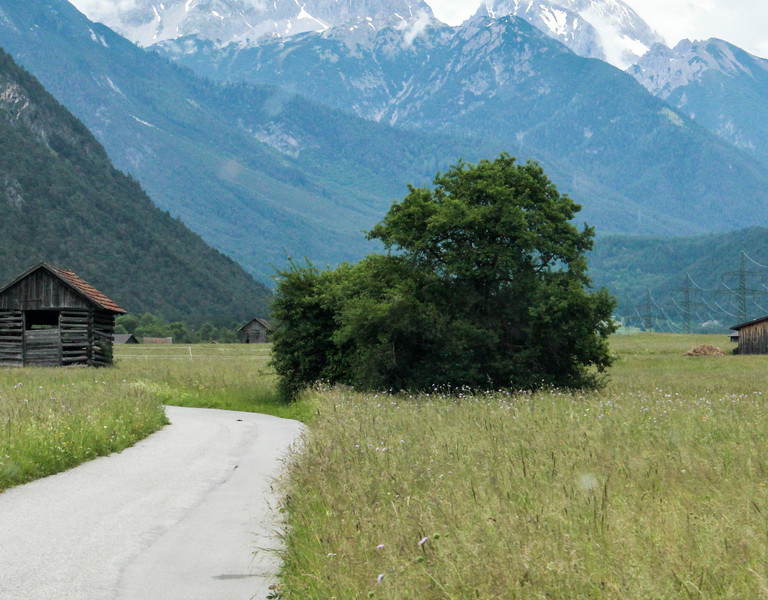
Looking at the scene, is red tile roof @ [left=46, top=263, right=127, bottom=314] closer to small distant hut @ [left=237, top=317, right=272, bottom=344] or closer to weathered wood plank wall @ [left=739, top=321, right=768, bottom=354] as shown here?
weathered wood plank wall @ [left=739, top=321, right=768, bottom=354]

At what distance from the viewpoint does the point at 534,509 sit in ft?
24.6

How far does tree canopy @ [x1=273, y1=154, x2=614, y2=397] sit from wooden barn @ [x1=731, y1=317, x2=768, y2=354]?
5757 centimetres

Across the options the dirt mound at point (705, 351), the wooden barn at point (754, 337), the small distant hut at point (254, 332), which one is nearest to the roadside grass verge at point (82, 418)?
the dirt mound at point (705, 351)

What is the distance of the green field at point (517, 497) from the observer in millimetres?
5801

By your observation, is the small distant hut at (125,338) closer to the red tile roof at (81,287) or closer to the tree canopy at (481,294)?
the red tile roof at (81,287)

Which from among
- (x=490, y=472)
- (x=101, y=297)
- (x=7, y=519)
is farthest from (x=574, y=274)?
(x=101, y=297)

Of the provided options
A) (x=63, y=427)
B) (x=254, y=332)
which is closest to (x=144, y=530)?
(x=63, y=427)

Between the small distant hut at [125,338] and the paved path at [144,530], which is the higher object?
the small distant hut at [125,338]

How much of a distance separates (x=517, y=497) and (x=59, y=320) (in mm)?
47717

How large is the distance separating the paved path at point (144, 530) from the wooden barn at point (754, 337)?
72457 mm

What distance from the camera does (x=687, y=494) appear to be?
8484 mm

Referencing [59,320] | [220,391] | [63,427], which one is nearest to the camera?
[63,427]

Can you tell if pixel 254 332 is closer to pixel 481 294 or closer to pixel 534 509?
pixel 481 294

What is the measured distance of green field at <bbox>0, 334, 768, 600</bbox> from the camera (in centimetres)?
580
